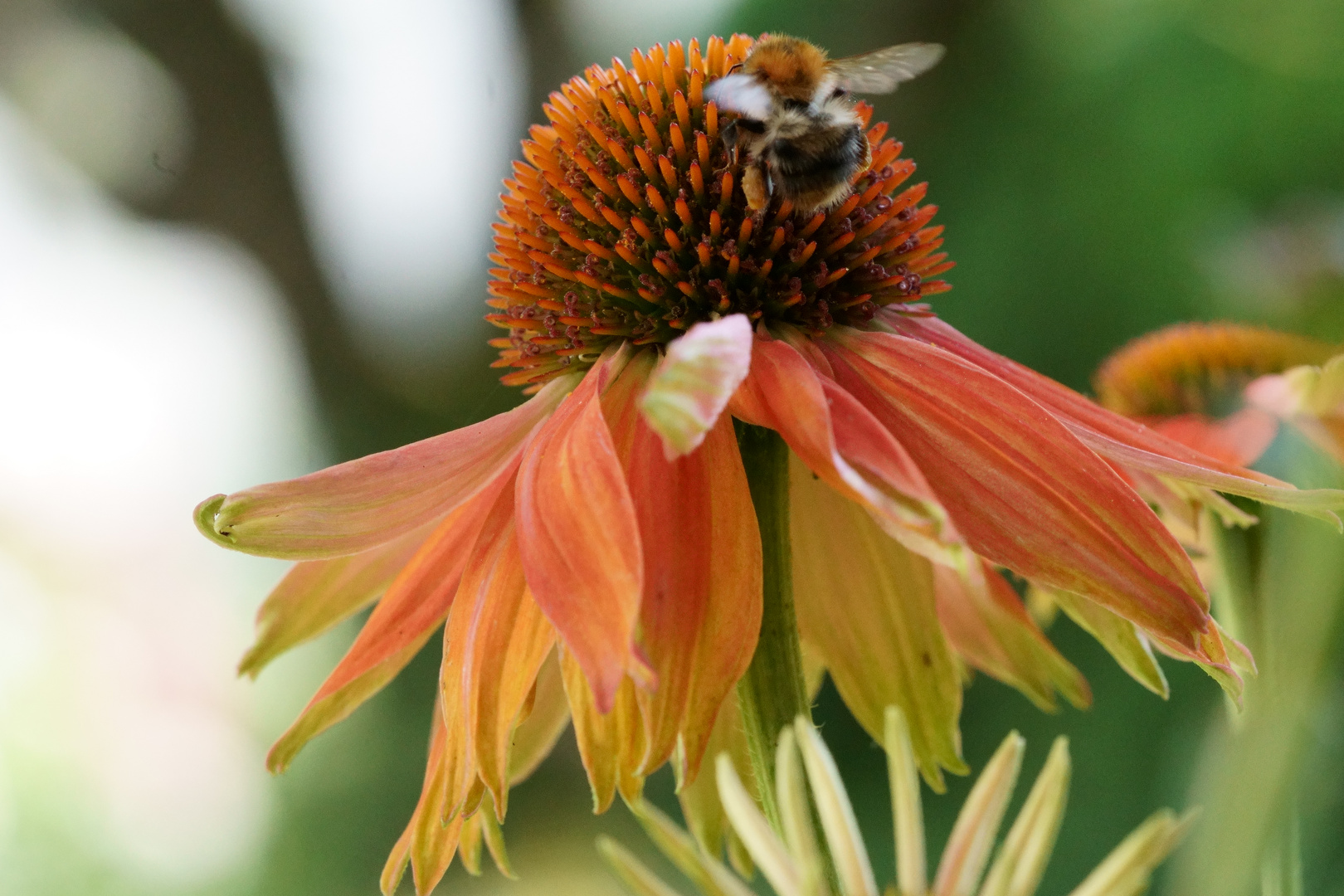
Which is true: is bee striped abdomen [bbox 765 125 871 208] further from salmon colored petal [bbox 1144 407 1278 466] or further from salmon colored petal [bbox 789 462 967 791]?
salmon colored petal [bbox 1144 407 1278 466]

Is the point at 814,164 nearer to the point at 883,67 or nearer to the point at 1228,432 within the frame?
the point at 883,67

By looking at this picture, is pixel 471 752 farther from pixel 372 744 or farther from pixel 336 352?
pixel 372 744

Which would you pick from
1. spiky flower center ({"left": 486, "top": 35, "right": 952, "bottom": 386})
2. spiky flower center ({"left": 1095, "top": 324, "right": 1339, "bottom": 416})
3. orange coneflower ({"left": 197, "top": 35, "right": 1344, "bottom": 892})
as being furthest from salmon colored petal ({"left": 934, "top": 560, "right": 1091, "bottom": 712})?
spiky flower center ({"left": 1095, "top": 324, "right": 1339, "bottom": 416})

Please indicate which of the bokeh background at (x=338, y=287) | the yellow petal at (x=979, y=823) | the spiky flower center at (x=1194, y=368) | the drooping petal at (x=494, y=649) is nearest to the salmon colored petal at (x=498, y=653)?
the drooping petal at (x=494, y=649)

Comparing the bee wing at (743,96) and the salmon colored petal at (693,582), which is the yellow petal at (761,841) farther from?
the bee wing at (743,96)

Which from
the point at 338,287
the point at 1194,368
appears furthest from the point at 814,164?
the point at 338,287

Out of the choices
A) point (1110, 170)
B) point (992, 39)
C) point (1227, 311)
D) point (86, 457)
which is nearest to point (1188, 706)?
point (1227, 311)
